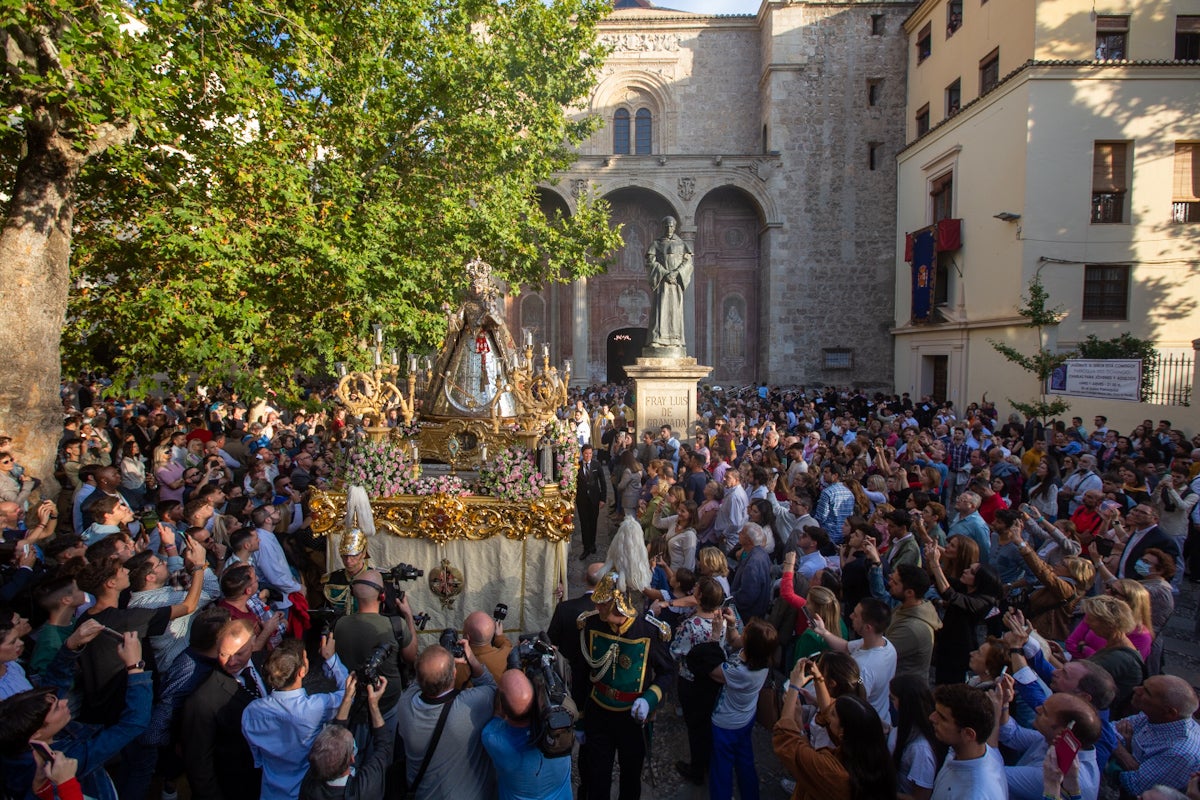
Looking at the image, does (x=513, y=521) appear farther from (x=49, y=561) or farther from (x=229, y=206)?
(x=229, y=206)

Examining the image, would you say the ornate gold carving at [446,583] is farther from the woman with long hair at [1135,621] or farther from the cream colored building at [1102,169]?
the cream colored building at [1102,169]

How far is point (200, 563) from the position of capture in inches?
185

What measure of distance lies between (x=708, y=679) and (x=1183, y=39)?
22.5m

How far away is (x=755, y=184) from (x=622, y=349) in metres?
8.61

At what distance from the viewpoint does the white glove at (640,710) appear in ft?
12.6

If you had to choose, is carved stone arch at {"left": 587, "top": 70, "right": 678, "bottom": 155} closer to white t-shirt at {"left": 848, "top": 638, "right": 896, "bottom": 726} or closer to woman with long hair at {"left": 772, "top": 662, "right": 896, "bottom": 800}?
white t-shirt at {"left": 848, "top": 638, "right": 896, "bottom": 726}

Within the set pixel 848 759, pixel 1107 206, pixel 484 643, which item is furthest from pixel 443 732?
pixel 1107 206

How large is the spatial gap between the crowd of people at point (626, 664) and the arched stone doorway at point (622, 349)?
2227cm

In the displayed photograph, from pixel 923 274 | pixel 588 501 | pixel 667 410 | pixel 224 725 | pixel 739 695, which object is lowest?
pixel 588 501

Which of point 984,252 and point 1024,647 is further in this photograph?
point 984,252

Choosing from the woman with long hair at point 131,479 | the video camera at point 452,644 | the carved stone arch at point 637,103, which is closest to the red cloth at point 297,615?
the video camera at point 452,644

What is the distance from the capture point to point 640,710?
152 inches

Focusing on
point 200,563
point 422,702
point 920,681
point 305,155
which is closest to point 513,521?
point 200,563

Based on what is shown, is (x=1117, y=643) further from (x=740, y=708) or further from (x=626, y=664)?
(x=626, y=664)
